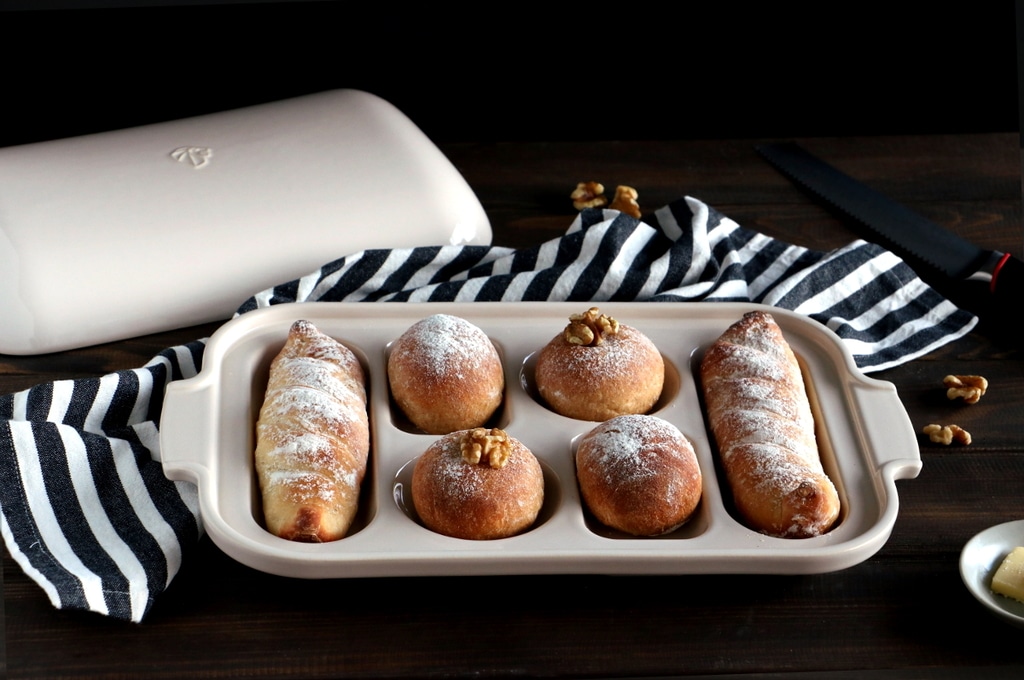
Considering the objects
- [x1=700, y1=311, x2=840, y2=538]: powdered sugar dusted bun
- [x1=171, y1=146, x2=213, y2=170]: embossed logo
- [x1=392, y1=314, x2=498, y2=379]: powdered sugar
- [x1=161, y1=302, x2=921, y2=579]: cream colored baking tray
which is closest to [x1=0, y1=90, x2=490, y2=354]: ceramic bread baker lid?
[x1=171, y1=146, x2=213, y2=170]: embossed logo

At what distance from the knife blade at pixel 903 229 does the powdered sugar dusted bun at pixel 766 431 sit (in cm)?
44

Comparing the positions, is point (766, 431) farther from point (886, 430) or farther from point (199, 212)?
point (199, 212)

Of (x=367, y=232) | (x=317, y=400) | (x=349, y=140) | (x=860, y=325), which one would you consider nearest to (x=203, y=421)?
(x=317, y=400)

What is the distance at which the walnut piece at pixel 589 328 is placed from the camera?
1342 millimetres

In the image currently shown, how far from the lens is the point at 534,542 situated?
3.76 ft

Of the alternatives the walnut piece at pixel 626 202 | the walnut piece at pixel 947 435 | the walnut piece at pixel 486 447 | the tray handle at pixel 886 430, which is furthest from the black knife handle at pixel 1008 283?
the walnut piece at pixel 486 447

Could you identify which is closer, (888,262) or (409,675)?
(409,675)

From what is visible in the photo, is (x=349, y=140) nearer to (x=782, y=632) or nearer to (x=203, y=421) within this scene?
(x=203, y=421)

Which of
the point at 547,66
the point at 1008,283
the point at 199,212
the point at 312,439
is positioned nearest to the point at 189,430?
the point at 312,439

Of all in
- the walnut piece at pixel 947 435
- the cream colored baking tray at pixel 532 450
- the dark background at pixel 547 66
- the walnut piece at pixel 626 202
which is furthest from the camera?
the dark background at pixel 547 66

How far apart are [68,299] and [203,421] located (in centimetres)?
34

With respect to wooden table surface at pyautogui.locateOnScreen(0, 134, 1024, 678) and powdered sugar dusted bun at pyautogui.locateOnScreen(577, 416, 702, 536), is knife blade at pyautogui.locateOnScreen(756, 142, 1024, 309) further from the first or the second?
powdered sugar dusted bun at pyautogui.locateOnScreen(577, 416, 702, 536)

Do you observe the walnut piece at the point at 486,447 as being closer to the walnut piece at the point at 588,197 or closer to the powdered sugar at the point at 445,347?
the powdered sugar at the point at 445,347

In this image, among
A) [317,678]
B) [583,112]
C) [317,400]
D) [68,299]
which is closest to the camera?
[317,678]
